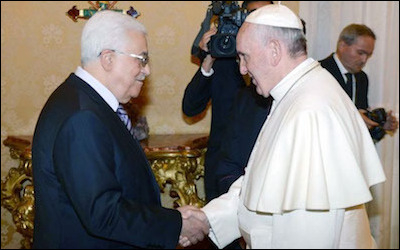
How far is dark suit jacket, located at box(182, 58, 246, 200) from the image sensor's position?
313 centimetres

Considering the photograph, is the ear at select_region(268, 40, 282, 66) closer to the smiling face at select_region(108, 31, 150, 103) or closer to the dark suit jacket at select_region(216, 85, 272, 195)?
the smiling face at select_region(108, 31, 150, 103)

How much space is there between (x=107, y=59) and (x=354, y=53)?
7.26ft

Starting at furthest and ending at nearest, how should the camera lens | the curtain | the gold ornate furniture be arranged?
1. the curtain
2. the gold ornate furniture
3. the camera lens

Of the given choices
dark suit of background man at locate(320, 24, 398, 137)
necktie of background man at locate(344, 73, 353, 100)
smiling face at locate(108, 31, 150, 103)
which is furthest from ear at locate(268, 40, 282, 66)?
necktie of background man at locate(344, 73, 353, 100)

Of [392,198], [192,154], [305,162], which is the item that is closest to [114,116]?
[305,162]

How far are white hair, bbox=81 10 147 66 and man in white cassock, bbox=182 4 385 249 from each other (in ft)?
1.53

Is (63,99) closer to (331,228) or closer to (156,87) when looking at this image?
(331,228)

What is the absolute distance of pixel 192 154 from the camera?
3725 millimetres

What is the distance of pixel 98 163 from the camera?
185 centimetres

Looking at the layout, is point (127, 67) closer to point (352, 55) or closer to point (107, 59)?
point (107, 59)

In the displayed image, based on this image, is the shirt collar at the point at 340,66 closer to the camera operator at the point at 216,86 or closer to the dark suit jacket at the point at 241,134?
the camera operator at the point at 216,86

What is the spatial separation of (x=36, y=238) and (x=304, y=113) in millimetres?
1129

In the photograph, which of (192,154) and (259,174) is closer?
(259,174)

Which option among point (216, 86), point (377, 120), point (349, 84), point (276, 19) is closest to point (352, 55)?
point (349, 84)
